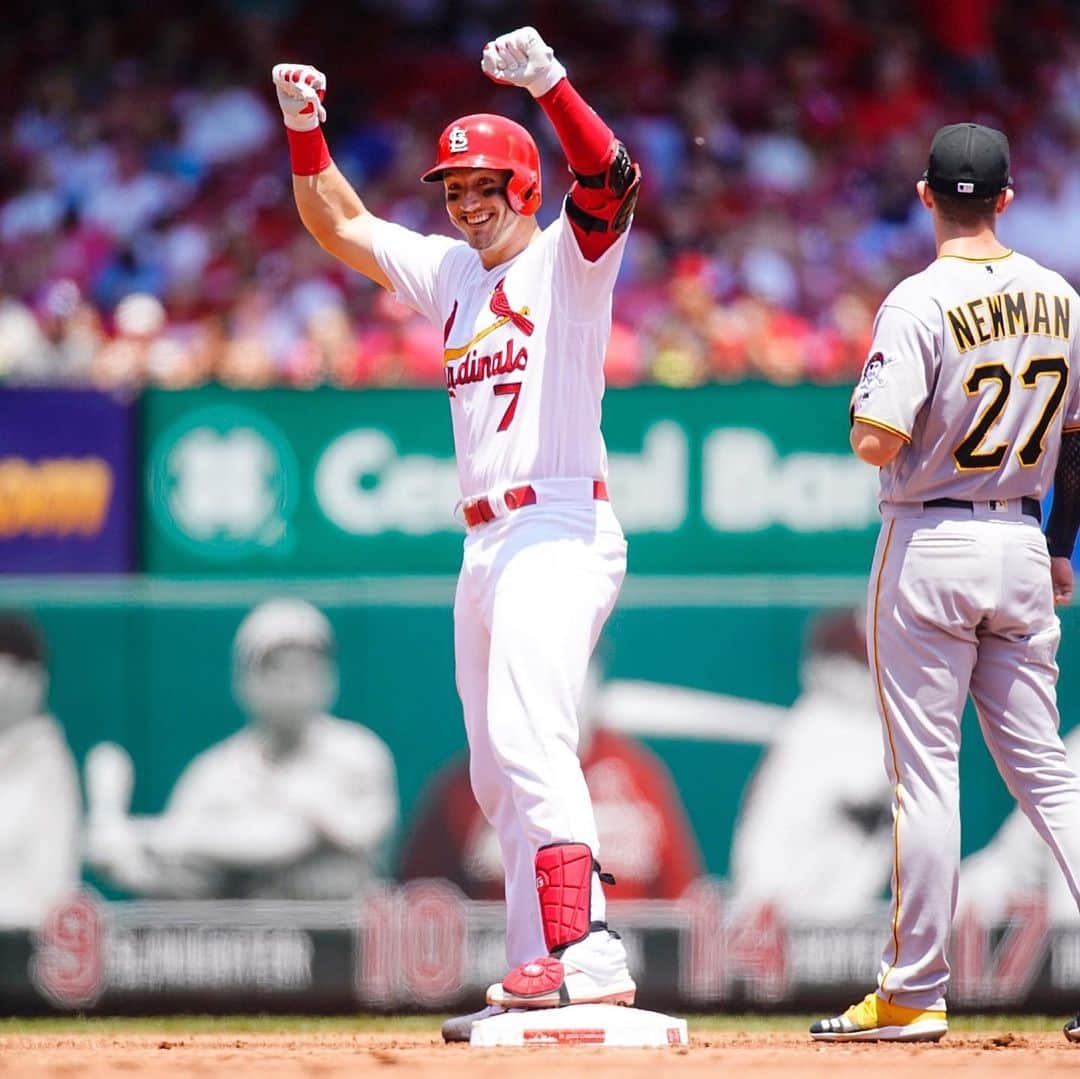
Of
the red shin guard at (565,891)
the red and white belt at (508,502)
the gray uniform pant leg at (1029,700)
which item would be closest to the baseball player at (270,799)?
the red and white belt at (508,502)

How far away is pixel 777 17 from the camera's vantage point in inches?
510

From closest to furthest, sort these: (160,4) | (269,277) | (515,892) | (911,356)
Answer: (911,356)
(515,892)
(269,277)
(160,4)

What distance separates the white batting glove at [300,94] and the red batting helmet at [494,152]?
45cm

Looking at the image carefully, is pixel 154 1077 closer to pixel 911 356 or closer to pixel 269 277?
pixel 911 356

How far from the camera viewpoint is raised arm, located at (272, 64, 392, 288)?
505 centimetres

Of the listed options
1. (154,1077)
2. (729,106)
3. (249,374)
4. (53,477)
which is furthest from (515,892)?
(729,106)

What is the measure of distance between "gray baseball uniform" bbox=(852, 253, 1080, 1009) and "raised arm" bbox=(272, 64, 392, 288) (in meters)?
1.37

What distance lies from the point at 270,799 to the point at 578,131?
360cm

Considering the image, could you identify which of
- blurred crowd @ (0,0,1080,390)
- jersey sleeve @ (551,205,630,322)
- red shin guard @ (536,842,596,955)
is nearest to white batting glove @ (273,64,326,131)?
jersey sleeve @ (551,205,630,322)

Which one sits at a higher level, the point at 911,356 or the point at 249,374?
the point at 249,374

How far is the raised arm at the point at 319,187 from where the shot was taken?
5.05 metres

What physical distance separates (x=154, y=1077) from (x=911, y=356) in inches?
86.3

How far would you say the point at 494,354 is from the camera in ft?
15.4

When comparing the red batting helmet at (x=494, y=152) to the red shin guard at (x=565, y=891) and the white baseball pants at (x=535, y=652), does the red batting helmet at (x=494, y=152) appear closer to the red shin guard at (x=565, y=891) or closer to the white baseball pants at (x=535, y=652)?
the white baseball pants at (x=535, y=652)
